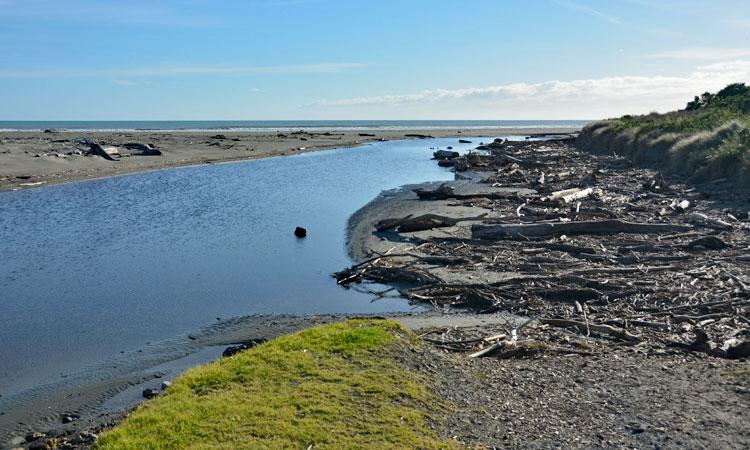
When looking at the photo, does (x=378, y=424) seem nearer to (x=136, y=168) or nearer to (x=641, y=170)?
(x=641, y=170)

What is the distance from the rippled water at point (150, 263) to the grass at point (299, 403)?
438cm

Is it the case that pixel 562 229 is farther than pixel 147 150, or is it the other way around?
pixel 147 150

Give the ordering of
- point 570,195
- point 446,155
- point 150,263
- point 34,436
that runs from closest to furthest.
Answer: point 34,436, point 150,263, point 570,195, point 446,155

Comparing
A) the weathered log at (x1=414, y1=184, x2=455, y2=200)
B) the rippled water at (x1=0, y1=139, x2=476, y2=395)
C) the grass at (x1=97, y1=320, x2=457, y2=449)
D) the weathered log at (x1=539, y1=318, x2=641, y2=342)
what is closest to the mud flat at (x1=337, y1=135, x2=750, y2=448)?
the weathered log at (x1=539, y1=318, x2=641, y2=342)

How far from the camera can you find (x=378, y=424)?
24.1 ft

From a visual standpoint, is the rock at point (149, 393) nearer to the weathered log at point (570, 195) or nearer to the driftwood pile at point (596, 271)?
the driftwood pile at point (596, 271)

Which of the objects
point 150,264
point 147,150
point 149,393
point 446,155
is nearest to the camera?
point 149,393

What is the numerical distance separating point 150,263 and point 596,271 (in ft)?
43.5

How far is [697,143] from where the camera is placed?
106 ft

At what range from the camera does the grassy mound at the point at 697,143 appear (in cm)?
2648

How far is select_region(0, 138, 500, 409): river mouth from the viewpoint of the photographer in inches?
531

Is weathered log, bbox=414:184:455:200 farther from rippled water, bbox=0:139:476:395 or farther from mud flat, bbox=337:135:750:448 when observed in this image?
rippled water, bbox=0:139:476:395

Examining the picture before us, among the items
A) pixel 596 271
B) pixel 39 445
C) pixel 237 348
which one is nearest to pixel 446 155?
pixel 596 271

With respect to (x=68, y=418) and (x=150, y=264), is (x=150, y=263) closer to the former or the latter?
(x=150, y=264)
